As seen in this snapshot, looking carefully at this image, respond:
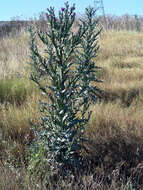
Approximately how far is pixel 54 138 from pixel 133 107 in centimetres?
188

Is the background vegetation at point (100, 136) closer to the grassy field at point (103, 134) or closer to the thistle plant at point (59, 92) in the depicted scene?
the grassy field at point (103, 134)

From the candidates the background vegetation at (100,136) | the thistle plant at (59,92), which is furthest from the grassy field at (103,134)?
the thistle plant at (59,92)

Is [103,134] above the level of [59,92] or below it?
below

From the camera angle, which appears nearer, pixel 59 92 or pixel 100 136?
pixel 59 92

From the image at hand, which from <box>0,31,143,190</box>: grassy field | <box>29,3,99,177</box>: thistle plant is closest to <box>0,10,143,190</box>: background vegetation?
<box>0,31,143,190</box>: grassy field

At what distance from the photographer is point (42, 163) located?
2102 millimetres

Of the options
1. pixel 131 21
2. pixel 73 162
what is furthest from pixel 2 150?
pixel 131 21

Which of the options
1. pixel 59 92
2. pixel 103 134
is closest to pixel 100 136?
pixel 103 134

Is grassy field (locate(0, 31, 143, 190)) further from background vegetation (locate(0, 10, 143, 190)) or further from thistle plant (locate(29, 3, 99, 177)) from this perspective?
thistle plant (locate(29, 3, 99, 177))

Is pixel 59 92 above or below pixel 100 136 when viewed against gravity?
above

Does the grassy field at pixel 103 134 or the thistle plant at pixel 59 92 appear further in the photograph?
the grassy field at pixel 103 134

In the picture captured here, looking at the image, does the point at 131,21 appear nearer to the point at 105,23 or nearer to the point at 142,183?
the point at 105,23

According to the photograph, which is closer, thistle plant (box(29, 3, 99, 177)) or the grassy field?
thistle plant (box(29, 3, 99, 177))

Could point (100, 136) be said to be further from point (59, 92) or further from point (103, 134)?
point (59, 92)
